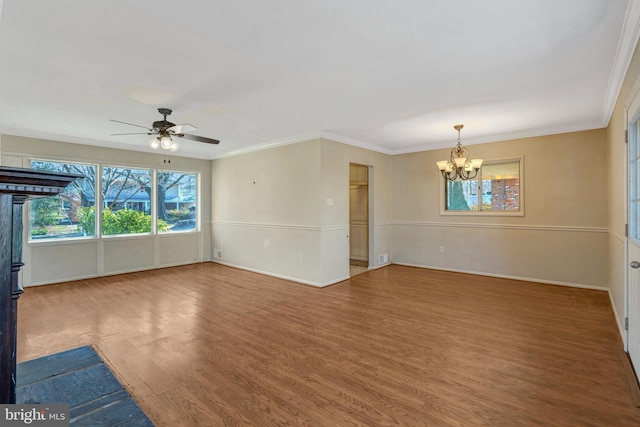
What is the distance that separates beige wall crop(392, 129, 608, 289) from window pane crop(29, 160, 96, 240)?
21.1 feet

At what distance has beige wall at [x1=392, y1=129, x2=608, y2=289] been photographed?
4.80 m

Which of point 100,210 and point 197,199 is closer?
point 100,210

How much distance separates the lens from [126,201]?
625 centimetres

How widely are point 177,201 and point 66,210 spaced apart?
2.01 m

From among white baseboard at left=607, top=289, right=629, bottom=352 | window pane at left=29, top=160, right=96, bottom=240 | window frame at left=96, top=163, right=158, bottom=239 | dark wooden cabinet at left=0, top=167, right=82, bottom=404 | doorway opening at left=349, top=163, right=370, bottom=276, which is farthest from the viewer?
doorway opening at left=349, top=163, right=370, bottom=276

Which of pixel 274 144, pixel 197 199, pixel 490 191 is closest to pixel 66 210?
pixel 197 199

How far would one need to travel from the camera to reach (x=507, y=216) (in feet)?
18.2

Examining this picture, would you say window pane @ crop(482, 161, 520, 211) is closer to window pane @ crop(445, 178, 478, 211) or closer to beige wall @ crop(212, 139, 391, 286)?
window pane @ crop(445, 178, 478, 211)

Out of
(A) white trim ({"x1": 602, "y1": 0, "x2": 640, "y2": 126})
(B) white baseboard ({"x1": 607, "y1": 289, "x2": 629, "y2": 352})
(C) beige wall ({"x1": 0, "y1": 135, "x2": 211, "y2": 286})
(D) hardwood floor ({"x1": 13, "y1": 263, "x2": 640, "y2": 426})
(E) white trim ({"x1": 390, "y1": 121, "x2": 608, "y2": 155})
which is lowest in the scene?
(D) hardwood floor ({"x1": 13, "y1": 263, "x2": 640, "y2": 426})

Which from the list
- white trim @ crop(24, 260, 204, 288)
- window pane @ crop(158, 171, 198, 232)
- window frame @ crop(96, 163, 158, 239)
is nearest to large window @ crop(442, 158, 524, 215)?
window pane @ crop(158, 171, 198, 232)

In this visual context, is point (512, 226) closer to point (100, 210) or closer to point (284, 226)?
point (284, 226)

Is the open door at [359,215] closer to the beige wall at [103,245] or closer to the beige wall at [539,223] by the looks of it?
the beige wall at [539,223]

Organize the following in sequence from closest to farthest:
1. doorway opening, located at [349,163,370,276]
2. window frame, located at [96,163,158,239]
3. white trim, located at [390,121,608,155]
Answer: white trim, located at [390,121,608,155] → window frame, located at [96,163,158,239] → doorway opening, located at [349,163,370,276]

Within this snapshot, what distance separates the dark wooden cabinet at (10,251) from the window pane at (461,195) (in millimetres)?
6305
